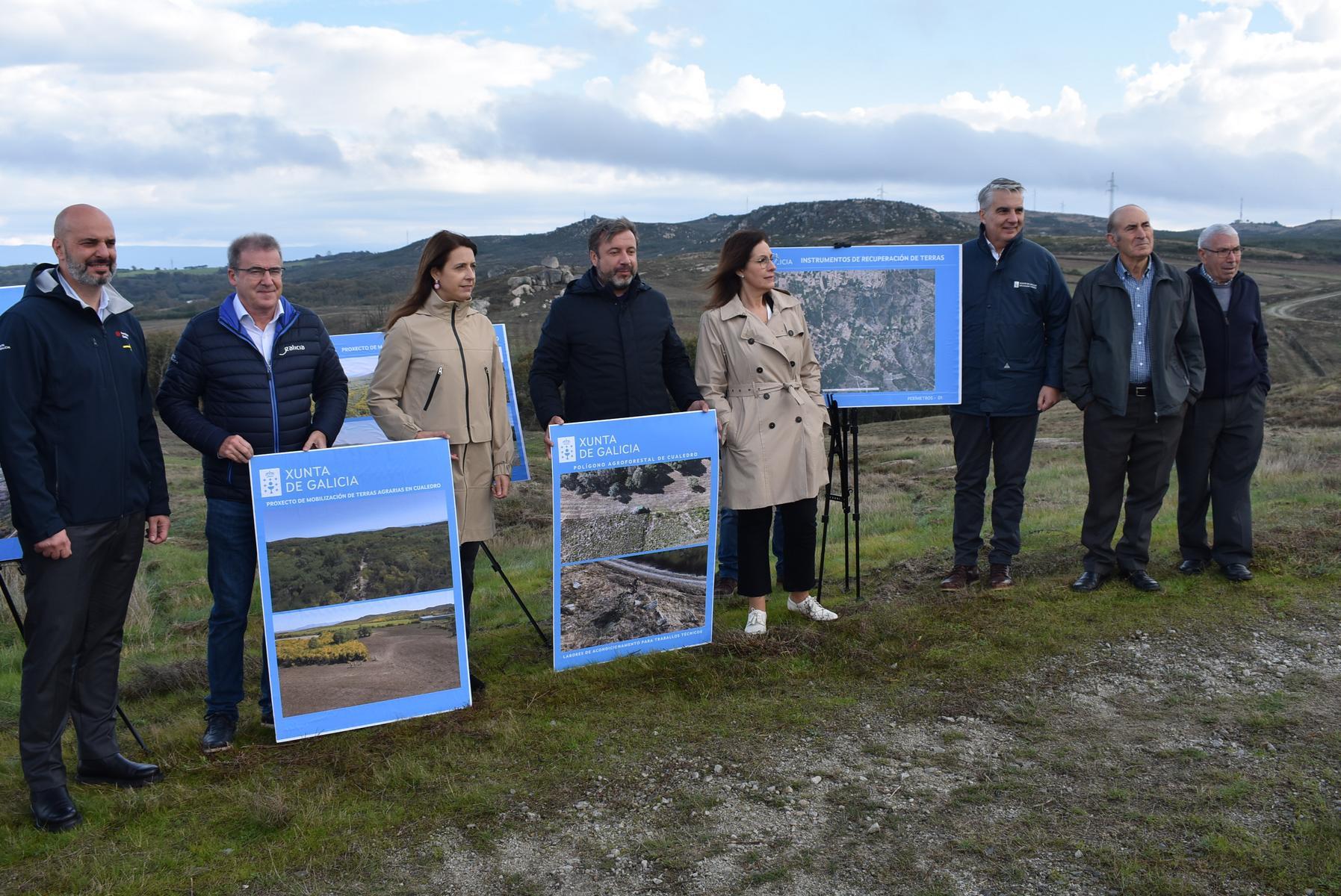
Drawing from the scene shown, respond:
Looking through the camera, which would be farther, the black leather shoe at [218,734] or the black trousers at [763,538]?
the black trousers at [763,538]

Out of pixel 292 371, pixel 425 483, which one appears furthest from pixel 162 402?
pixel 425 483

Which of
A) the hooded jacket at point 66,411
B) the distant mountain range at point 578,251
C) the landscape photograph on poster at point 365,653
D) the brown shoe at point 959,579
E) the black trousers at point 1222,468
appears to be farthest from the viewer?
the distant mountain range at point 578,251

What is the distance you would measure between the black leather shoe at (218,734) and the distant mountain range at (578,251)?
213ft

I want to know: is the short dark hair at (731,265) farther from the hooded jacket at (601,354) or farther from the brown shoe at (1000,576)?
the brown shoe at (1000,576)

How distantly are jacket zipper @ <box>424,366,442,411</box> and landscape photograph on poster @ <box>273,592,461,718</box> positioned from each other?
39.4 inches

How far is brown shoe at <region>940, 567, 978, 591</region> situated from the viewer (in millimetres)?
7285

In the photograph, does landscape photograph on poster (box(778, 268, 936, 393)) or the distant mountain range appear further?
the distant mountain range

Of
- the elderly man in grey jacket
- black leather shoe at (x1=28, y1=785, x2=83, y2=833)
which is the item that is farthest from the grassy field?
the elderly man in grey jacket

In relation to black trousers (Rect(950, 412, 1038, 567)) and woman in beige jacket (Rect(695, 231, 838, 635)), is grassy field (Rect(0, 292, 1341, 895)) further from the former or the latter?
woman in beige jacket (Rect(695, 231, 838, 635))

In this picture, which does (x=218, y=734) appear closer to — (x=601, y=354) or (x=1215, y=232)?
(x=601, y=354)

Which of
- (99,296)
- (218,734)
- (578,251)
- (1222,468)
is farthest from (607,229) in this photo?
(578,251)

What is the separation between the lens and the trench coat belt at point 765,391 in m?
6.11

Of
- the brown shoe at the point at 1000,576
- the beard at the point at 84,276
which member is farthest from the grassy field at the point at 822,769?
the beard at the point at 84,276

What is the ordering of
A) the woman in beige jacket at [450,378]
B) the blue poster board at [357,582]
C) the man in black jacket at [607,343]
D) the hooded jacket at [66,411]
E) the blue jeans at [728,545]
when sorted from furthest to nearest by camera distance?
the blue jeans at [728,545], the man in black jacket at [607,343], the woman in beige jacket at [450,378], the blue poster board at [357,582], the hooded jacket at [66,411]
